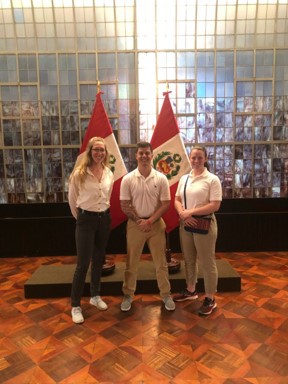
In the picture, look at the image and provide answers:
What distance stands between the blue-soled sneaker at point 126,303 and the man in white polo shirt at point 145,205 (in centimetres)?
30

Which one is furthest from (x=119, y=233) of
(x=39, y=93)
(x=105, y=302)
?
(x=39, y=93)

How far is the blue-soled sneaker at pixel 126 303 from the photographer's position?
2.78m

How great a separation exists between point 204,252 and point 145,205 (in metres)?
0.61

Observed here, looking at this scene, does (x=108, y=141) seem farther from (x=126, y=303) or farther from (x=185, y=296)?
(x=185, y=296)

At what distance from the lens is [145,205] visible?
8.69 feet

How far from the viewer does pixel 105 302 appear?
→ 2.97m

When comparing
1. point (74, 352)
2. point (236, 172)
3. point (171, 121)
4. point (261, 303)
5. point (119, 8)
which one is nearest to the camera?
point (74, 352)

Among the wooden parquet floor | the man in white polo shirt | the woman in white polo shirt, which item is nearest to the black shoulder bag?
the woman in white polo shirt

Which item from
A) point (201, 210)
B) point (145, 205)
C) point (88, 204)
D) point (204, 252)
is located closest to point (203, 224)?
point (201, 210)

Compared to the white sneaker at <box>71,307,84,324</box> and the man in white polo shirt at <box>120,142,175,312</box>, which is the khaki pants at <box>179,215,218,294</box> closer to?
the man in white polo shirt at <box>120,142,175,312</box>

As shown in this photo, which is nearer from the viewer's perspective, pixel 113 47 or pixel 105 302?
pixel 105 302

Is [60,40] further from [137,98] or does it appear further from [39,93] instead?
[137,98]

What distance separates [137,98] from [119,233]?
1.90 metres

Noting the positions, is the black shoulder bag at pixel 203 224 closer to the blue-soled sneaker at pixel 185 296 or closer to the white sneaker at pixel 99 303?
the blue-soled sneaker at pixel 185 296
